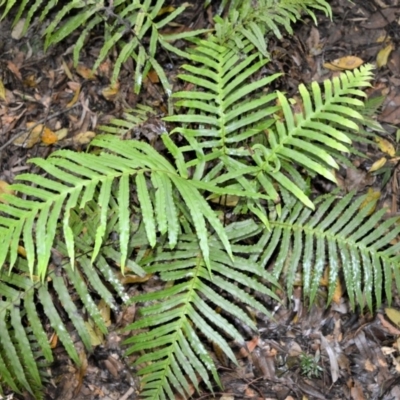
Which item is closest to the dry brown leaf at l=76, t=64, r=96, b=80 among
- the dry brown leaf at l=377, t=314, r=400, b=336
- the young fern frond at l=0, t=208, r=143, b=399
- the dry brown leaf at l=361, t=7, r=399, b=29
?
the young fern frond at l=0, t=208, r=143, b=399

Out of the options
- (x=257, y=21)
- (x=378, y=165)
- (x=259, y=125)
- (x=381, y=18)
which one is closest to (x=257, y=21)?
(x=257, y=21)

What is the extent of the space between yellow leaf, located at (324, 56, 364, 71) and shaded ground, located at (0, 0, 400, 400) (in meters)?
0.01

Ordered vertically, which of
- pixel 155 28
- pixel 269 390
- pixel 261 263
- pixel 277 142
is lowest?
pixel 269 390

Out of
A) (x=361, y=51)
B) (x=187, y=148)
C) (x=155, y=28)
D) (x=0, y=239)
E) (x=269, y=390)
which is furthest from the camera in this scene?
(x=361, y=51)

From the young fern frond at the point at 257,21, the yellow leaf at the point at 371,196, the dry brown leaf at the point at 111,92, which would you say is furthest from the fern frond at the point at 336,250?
the dry brown leaf at the point at 111,92

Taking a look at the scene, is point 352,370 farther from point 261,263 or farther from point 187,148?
point 187,148

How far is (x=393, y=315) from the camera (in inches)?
129

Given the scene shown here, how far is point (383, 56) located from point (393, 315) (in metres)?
1.93

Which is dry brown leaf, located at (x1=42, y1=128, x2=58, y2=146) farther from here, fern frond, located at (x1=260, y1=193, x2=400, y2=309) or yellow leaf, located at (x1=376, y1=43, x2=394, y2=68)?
yellow leaf, located at (x1=376, y1=43, x2=394, y2=68)

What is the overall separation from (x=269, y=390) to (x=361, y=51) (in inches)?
101

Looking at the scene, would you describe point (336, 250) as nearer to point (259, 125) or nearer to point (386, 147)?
point (259, 125)

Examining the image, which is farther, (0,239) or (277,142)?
(277,142)

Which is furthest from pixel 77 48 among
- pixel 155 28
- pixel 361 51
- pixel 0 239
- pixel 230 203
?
pixel 361 51

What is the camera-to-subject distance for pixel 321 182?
355 centimetres
